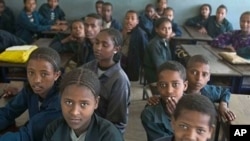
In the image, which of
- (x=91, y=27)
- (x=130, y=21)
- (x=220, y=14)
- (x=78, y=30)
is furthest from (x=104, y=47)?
(x=220, y=14)

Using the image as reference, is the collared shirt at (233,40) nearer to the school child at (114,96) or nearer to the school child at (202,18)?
the school child at (202,18)

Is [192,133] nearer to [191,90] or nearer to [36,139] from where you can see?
[36,139]

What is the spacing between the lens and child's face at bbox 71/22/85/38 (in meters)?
3.71

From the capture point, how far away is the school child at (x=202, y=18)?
233 inches

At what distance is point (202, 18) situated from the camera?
5.96 metres

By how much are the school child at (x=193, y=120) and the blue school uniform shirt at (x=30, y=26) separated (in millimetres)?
4074

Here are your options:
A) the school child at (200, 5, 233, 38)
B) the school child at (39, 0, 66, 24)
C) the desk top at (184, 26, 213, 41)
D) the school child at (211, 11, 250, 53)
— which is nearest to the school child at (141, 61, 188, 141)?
the school child at (211, 11, 250, 53)

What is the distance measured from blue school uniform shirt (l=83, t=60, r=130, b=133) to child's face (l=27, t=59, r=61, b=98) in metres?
0.39

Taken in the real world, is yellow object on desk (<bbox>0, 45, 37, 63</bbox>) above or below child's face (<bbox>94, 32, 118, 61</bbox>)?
below

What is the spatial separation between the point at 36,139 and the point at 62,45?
2.22m

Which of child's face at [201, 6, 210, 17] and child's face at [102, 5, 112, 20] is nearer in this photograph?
child's face at [102, 5, 112, 20]

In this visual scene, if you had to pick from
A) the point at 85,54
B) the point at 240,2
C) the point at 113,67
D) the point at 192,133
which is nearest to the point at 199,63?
the point at 113,67

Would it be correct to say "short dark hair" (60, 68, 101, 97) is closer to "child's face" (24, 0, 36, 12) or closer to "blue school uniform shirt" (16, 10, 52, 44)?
"blue school uniform shirt" (16, 10, 52, 44)

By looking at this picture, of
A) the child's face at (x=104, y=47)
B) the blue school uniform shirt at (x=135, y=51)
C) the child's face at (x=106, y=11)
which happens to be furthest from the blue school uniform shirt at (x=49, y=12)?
the child's face at (x=104, y=47)
